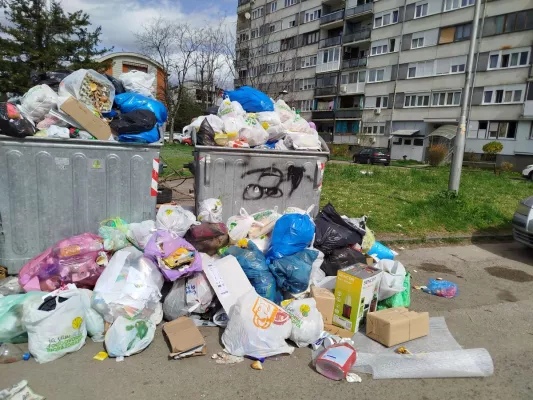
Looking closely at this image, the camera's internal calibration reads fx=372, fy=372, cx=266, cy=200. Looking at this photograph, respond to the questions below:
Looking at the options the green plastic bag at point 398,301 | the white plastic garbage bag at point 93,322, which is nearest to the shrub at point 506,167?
the green plastic bag at point 398,301

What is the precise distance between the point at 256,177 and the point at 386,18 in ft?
123

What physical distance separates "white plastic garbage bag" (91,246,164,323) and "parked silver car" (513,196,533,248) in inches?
225

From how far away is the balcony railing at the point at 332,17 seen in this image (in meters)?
40.7

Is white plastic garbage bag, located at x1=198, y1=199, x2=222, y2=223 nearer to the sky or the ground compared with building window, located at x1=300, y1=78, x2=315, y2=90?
nearer to the ground

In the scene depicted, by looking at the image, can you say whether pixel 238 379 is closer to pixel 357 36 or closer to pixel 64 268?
pixel 64 268

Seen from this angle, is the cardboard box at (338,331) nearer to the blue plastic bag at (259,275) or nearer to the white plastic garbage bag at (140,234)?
the blue plastic bag at (259,275)

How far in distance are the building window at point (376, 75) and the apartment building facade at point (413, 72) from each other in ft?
0.32

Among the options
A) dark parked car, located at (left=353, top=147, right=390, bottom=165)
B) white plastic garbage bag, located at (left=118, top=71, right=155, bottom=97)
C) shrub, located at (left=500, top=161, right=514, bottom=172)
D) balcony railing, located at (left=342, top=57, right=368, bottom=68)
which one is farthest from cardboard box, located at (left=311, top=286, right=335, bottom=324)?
balcony railing, located at (left=342, top=57, right=368, bottom=68)

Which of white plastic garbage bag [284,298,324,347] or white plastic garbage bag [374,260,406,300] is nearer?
white plastic garbage bag [284,298,324,347]

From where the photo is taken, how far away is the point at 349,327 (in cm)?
335

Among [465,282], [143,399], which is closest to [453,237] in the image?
[465,282]

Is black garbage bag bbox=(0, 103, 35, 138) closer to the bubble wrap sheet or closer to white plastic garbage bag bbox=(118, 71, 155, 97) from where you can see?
white plastic garbage bag bbox=(118, 71, 155, 97)

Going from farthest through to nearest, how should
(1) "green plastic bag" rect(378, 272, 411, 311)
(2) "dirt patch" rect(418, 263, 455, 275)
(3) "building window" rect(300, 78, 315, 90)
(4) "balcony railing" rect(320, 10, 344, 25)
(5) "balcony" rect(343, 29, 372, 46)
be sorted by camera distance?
(3) "building window" rect(300, 78, 315, 90) → (4) "balcony railing" rect(320, 10, 344, 25) → (5) "balcony" rect(343, 29, 372, 46) → (2) "dirt patch" rect(418, 263, 455, 275) → (1) "green plastic bag" rect(378, 272, 411, 311)

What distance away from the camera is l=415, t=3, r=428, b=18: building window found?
32541 millimetres
